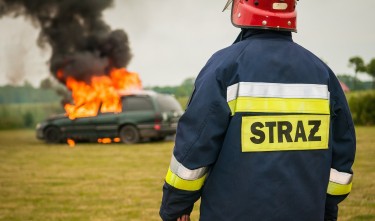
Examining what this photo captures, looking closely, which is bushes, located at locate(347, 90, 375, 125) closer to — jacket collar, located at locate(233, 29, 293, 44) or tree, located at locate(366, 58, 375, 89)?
tree, located at locate(366, 58, 375, 89)

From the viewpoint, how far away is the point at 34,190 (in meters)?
7.55

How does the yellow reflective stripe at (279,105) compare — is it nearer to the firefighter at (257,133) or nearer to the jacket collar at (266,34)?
the firefighter at (257,133)

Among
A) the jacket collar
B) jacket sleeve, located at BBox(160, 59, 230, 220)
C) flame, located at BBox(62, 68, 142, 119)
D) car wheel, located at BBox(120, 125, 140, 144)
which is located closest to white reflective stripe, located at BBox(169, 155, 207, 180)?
jacket sleeve, located at BBox(160, 59, 230, 220)

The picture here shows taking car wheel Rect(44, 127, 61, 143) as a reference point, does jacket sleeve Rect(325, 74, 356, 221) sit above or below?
above

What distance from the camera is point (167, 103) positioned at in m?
15.0

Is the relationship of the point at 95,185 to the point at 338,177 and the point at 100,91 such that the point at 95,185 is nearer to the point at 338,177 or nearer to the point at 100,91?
the point at 338,177

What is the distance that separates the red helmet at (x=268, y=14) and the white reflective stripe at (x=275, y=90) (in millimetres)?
295

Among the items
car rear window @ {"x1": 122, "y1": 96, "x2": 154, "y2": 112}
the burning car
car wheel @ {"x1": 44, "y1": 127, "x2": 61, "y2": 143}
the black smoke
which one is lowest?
car wheel @ {"x1": 44, "y1": 127, "x2": 61, "y2": 143}

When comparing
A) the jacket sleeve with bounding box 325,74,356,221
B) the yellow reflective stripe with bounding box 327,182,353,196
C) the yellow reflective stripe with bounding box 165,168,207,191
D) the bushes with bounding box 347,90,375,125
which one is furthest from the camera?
the bushes with bounding box 347,90,375,125

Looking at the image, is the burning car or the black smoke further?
the black smoke

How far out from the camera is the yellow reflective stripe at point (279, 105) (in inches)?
90.4

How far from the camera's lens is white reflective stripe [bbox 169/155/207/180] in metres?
2.32

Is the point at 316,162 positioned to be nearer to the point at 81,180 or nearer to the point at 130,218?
the point at 130,218

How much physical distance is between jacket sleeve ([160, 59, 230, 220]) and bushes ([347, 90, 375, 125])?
2170 centimetres
